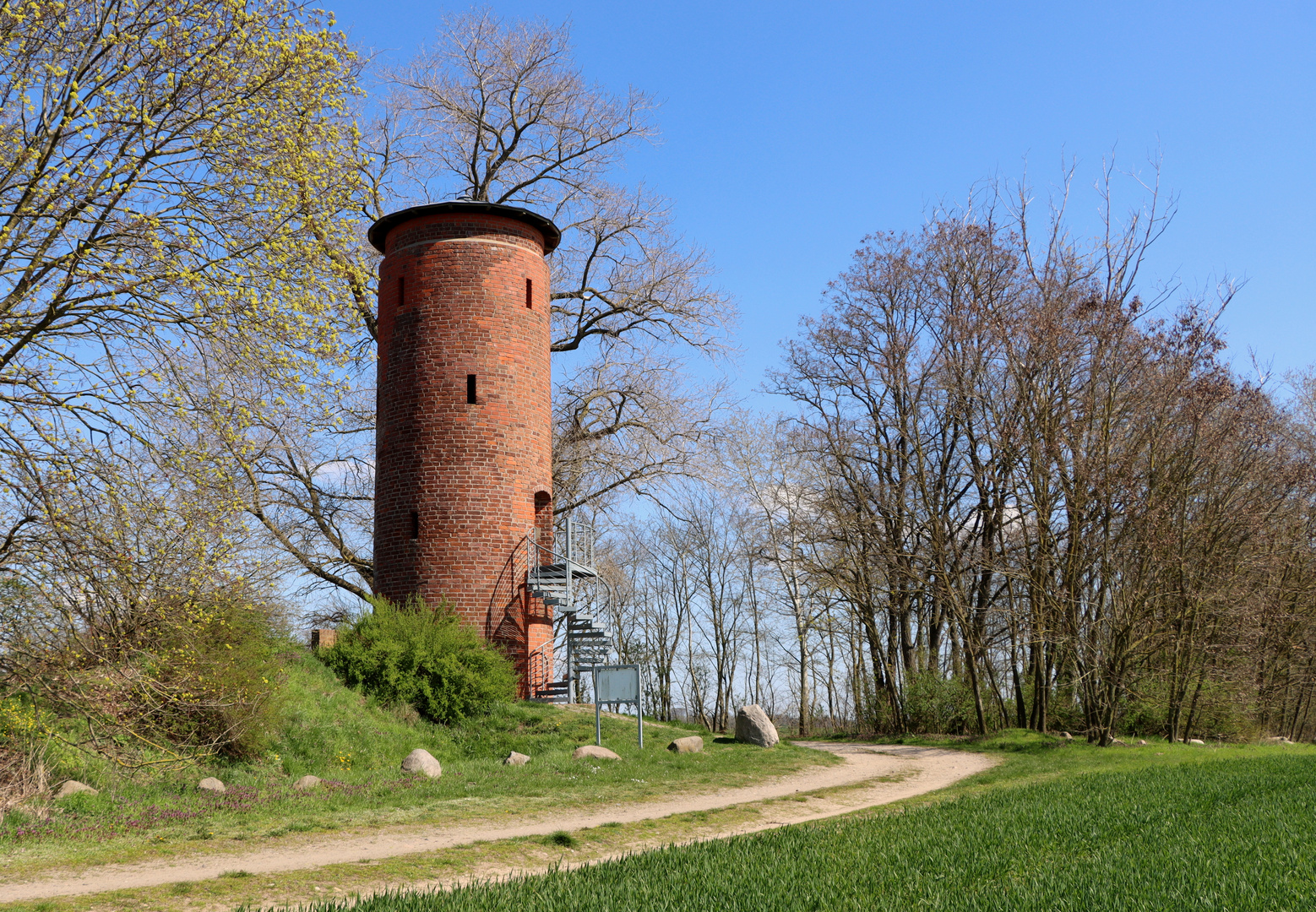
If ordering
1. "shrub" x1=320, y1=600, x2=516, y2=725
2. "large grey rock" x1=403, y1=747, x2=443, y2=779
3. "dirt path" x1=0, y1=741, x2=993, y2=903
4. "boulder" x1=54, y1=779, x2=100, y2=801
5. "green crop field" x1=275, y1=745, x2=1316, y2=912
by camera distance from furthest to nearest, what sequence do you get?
"shrub" x1=320, y1=600, x2=516, y2=725 → "large grey rock" x1=403, y1=747, x2=443, y2=779 → "boulder" x1=54, y1=779, x2=100, y2=801 → "dirt path" x1=0, y1=741, x2=993, y2=903 → "green crop field" x1=275, y1=745, x2=1316, y2=912

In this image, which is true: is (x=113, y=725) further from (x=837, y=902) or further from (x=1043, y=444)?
(x=1043, y=444)

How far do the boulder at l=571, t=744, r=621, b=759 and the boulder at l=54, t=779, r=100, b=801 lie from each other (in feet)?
21.3

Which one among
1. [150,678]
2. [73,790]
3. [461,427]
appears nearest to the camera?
[150,678]

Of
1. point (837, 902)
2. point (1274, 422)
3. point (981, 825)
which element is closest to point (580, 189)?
point (1274, 422)

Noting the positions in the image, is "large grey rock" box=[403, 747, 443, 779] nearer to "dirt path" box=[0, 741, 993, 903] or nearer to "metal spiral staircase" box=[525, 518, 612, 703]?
"dirt path" box=[0, 741, 993, 903]

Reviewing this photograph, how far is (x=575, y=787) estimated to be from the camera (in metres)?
12.3

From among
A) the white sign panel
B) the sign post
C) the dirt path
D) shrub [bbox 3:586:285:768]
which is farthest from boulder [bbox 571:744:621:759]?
shrub [bbox 3:586:285:768]

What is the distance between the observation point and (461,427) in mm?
19547

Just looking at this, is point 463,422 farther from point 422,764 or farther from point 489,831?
point 489,831

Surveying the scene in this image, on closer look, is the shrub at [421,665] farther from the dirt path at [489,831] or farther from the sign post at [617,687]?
the dirt path at [489,831]

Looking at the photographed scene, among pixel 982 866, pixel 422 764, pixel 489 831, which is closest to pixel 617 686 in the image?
pixel 422 764

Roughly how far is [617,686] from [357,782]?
475 centimetres

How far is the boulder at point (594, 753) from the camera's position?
14.9 metres

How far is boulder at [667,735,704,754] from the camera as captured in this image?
53.1 ft
